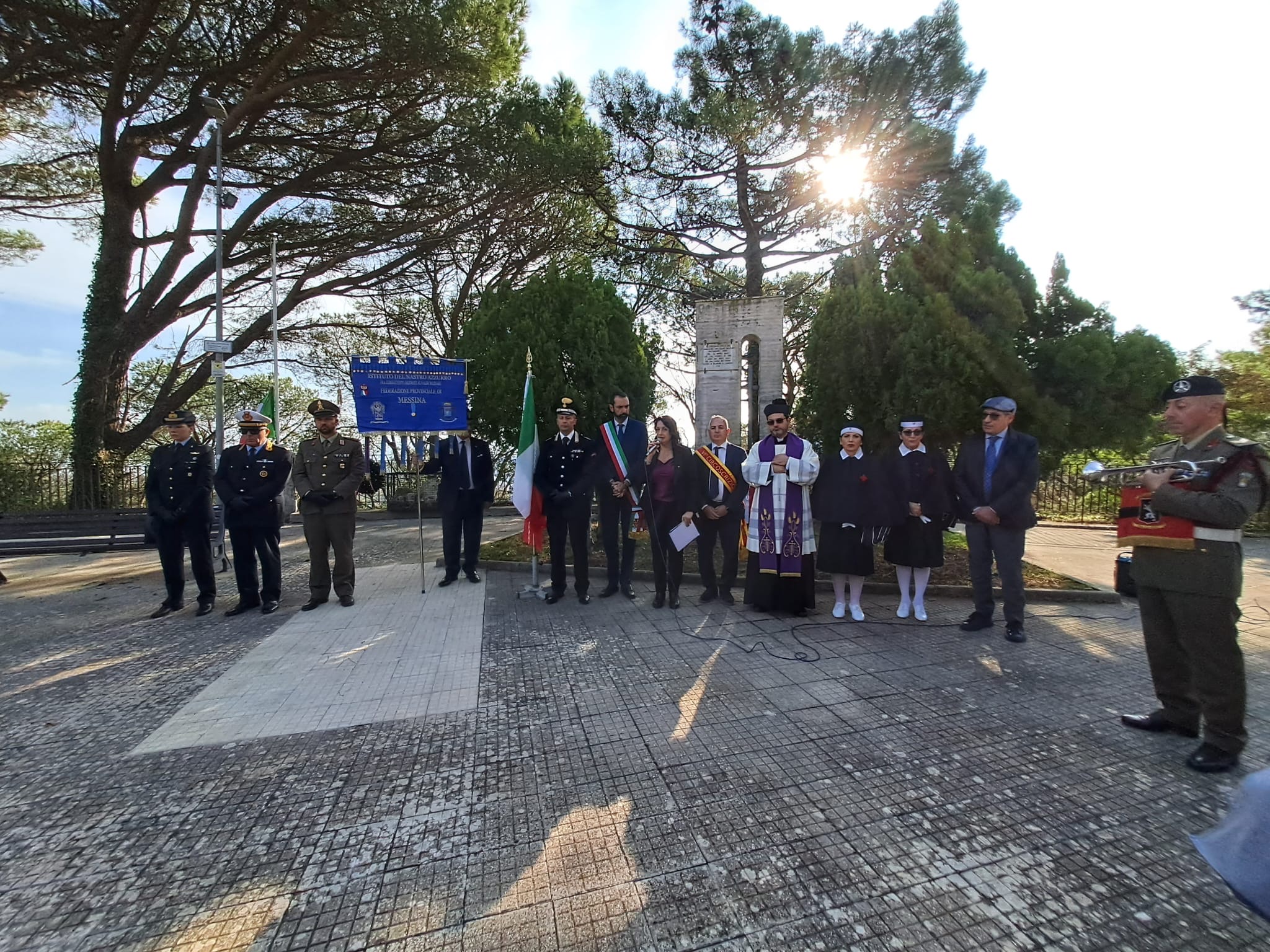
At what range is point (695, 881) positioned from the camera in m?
2.03

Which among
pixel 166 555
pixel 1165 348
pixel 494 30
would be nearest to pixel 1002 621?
pixel 1165 348

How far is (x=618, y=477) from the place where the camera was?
19.5ft

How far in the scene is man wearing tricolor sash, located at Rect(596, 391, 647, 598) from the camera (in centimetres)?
591

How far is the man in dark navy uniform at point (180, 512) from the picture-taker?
567cm

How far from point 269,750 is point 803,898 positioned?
269 centimetres

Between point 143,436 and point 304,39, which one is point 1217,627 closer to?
point 304,39

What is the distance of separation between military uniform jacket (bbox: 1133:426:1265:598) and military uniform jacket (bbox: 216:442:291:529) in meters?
6.89

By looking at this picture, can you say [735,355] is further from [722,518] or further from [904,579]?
[904,579]

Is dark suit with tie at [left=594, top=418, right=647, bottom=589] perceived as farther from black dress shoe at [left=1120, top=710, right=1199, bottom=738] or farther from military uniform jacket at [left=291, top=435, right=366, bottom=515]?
black dress shoe at [left=1120, top=710, right=1199, bottom=738]

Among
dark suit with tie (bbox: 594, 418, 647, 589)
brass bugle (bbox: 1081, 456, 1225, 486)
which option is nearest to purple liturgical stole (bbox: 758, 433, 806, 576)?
dark suit with tie (bbox: 594, 418, 647, 589)

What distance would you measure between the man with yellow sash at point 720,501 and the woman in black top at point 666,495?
0.17 m

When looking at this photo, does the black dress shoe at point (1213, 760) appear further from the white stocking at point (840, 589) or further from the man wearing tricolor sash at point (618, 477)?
the man wearing tricolor sash at point (618, 477)

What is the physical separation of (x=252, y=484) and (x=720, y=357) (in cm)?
616

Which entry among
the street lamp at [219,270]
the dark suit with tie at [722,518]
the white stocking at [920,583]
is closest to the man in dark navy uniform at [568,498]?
the dark suit with tie at [722,518]
